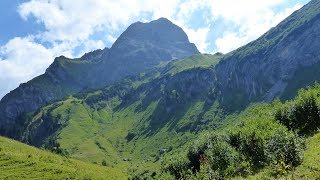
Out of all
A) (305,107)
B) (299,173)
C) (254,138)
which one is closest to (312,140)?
(254,138)

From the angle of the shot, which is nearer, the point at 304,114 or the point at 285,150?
the point at 285,150

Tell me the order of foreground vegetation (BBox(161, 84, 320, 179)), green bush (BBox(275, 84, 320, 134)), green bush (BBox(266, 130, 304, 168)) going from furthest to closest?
green bush (BBox(275, 84, 320, 134)), foreground vegetation (BBox(161, 84, 320, 179)), green bush (BBox(266, 130, 304, 168))

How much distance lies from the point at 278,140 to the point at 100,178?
13682 centimetres

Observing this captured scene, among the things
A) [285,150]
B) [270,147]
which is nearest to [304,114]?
[270,147]

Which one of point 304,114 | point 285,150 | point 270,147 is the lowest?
point 285,150

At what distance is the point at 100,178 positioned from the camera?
182m

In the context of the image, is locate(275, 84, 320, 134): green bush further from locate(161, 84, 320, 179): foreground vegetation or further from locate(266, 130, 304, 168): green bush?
locate(266, 130, 304, 168): green bush

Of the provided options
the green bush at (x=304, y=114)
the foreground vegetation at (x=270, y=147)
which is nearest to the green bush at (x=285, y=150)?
the foreground vegetation at (x=270, y=147)

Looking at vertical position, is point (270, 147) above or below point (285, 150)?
above

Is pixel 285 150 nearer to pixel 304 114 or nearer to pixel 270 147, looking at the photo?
pixel 270 147

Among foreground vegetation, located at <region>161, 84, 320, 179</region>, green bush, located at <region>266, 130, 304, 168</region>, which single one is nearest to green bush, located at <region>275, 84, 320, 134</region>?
foreground vegetation, located at <region>161, 84, 320, 179</region>

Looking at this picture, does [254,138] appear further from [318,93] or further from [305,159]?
[318,93]

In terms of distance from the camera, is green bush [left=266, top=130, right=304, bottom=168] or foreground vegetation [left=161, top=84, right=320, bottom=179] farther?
foreground vegetation [left=161, top=84, right=320, bottom=179]

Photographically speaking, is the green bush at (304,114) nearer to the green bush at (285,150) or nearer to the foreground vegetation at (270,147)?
the foreground vegetation at (270,147)
